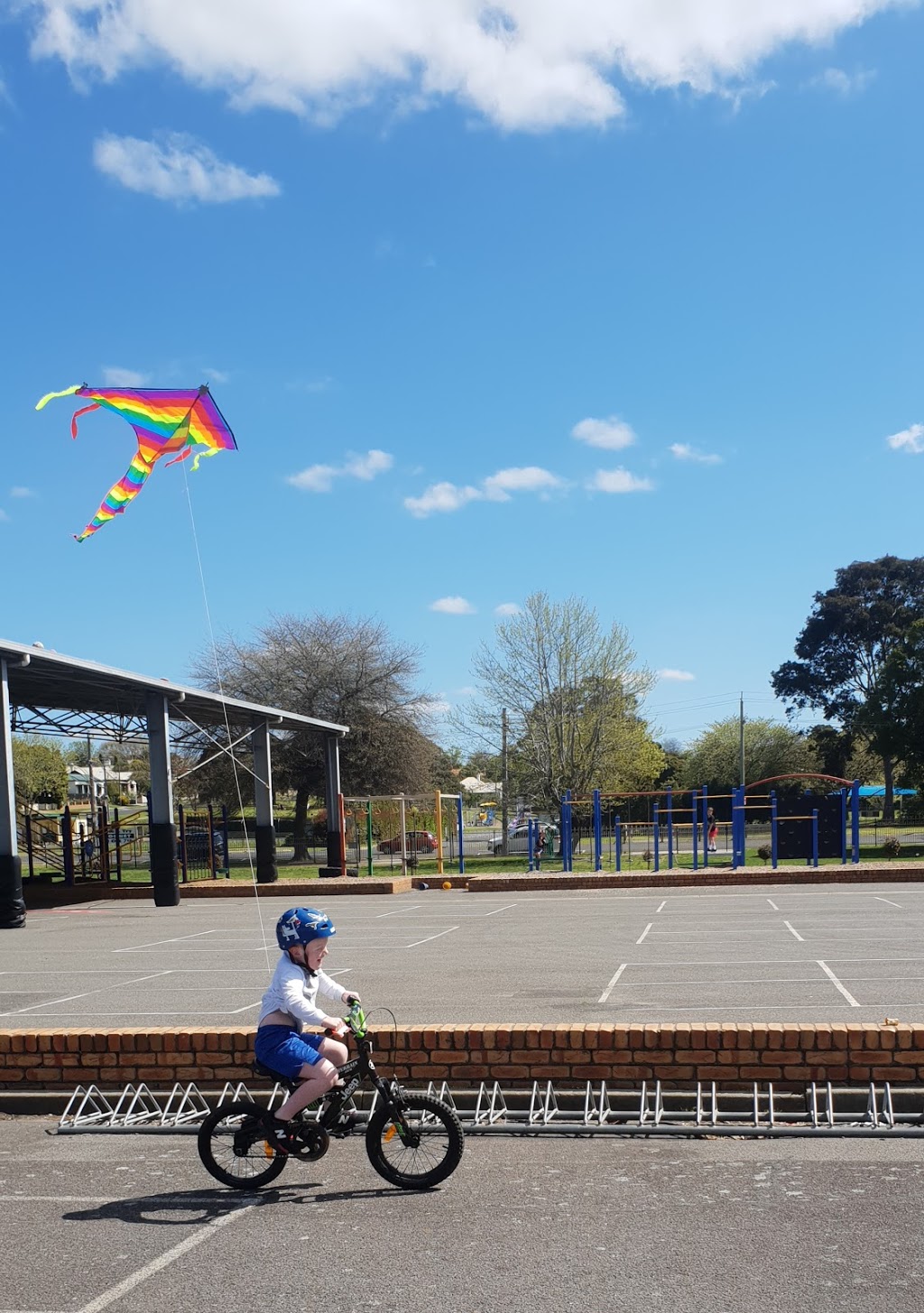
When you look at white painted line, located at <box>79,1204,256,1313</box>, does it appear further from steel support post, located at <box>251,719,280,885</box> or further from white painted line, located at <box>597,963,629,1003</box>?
steel support post, located at <box>251,719,280,885</box>

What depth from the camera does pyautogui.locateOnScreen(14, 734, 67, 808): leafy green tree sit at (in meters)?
70.1

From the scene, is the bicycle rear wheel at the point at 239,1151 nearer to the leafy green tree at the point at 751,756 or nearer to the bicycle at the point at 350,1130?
the bicycle at the point at 350,1130

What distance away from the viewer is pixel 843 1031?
759cm

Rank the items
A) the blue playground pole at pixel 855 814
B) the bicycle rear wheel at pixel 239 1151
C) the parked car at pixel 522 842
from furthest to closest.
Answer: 1. the parked car at pixel 522 842
2. the blue playground pole at pixel 855 814
3. the bicycle rear wheel at pixel 239 1151

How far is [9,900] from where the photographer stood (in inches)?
882

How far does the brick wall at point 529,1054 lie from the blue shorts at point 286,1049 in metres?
1.89

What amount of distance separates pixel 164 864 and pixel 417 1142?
73.3ft

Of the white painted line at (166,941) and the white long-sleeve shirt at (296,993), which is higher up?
the white long-sleeve shirt at (296,993)

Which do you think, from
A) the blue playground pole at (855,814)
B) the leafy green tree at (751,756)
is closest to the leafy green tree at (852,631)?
the leafy green tree at (751,756)

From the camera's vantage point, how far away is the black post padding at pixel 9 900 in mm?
22391

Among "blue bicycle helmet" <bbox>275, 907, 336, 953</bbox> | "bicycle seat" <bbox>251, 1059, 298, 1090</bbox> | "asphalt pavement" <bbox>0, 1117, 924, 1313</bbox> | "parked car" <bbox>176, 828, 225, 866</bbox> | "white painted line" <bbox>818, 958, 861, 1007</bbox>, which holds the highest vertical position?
"blue bicycle helmet" <bbox>275, 907, 336, 953</bbox>

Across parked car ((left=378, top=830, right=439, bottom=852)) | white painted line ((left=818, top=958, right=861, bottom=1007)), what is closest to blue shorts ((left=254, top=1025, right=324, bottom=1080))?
white painted line ((left=818, top=958, right=861, bottom=1007))

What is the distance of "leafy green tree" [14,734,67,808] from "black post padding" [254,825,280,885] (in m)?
36.9

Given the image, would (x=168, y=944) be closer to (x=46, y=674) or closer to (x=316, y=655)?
(x=46, y=674)
